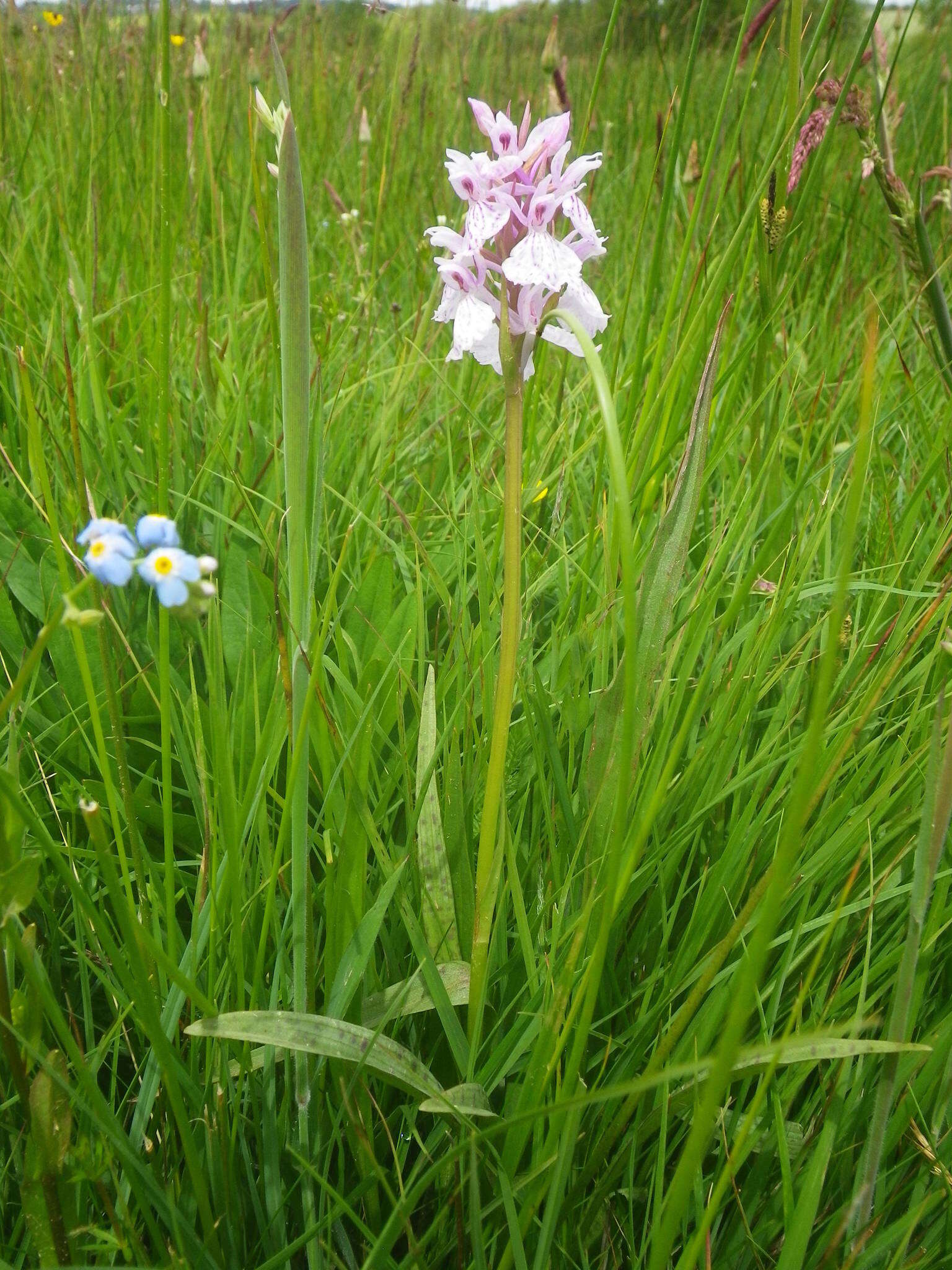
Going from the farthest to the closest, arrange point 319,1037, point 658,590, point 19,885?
point 658,590, point 319,1037, point 19,885

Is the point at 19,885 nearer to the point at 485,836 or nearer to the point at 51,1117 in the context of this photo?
the point at 51,1117

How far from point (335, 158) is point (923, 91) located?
199 cm

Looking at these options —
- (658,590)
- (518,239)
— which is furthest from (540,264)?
(658,590)

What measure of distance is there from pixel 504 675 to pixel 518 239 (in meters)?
0.30

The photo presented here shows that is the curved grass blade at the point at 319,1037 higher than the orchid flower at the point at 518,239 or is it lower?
lower

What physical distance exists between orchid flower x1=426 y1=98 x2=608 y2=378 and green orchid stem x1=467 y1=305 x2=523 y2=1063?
3 centimetres

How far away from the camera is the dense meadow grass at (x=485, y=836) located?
0.55 meters

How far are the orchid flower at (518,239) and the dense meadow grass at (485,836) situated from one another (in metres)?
0.05

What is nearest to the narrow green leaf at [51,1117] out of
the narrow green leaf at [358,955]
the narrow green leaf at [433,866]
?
the narrow green leaf at [358,955]

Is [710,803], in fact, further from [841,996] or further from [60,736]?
[60,736]

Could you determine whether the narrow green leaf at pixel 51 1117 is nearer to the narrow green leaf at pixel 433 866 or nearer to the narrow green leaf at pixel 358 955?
the narrow green leaf at pixel 358 955

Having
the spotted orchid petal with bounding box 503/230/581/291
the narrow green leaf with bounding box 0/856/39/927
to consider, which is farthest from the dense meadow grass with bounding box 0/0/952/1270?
the spotted orchid petal with bounding box 503/230/581/291

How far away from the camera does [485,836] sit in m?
0.64

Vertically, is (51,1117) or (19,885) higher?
(19,885)
